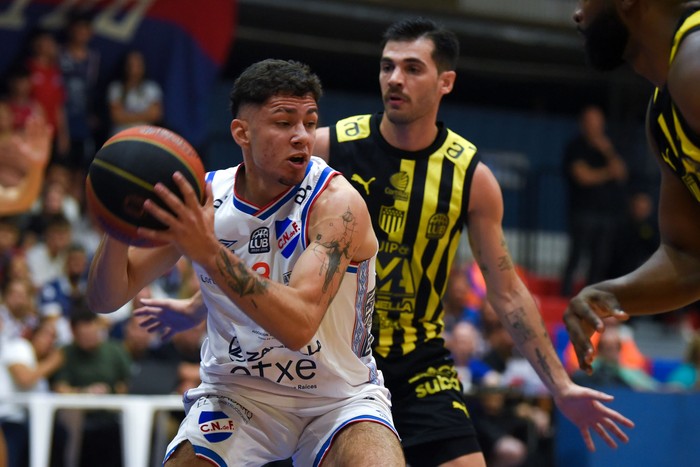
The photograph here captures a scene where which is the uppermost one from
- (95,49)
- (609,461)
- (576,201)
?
(95,49)

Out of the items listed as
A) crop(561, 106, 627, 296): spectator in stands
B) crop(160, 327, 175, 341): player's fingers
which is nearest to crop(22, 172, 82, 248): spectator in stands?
crop(160, 327, 175, 341): player's fingers

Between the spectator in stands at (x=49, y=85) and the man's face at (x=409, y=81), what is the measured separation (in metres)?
6.54

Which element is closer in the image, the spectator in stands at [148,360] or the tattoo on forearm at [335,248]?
the tattoo on forearm at [335,248]

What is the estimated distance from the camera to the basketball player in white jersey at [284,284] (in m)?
4.31

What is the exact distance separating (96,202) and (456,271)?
29.9 feet

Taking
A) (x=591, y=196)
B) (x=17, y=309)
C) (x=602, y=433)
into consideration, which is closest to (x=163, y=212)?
(x=602, y=433)

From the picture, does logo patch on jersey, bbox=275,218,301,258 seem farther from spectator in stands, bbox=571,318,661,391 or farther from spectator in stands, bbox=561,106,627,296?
spectator in stands, bbox=561,106,627,296

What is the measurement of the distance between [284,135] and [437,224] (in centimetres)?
150

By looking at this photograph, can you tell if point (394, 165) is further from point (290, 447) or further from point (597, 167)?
point (597, 167)

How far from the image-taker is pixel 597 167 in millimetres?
13555

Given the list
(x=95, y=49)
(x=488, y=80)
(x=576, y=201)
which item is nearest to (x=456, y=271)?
(x=576, y=201)

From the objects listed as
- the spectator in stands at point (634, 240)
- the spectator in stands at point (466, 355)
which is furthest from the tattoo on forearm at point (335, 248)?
the spectator in stands at point (634, 240)

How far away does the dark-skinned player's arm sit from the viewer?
11.6ft

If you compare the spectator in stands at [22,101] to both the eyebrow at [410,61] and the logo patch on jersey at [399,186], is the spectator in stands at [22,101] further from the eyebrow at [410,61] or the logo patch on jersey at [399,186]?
the logo patch on jersey at [399,186]
